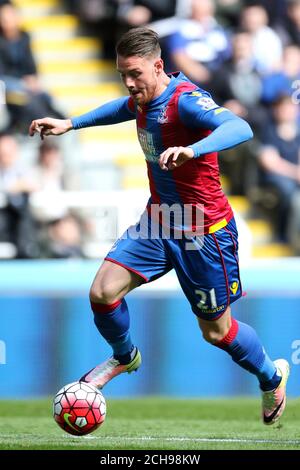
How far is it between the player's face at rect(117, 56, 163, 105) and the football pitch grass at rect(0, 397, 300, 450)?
71.9 inches

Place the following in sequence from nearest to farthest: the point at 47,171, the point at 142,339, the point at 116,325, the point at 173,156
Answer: the point at 173,156
the point at 116,325
the point at 142,339
the point at 47,171

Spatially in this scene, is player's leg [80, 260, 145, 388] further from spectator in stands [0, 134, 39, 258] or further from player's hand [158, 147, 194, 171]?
spectator in stands [0, 134, 39, 258]

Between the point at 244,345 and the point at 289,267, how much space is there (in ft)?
8.73

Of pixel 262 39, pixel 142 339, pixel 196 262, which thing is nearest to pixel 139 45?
pixel 196 262

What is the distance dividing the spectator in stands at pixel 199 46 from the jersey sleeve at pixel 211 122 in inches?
174

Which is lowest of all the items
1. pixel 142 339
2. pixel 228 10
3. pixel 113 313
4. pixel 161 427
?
pixel 161 427

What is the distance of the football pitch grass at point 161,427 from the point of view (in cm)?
572

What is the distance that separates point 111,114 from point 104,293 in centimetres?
105

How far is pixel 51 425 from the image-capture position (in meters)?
6.64

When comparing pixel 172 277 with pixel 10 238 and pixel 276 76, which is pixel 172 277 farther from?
pixel 276 76

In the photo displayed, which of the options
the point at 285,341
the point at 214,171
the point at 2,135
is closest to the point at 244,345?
the point at 214,171

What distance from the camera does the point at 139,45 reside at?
5.43 metres

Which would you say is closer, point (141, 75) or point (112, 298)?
point (141, 75)

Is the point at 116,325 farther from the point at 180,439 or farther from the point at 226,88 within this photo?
the point at 226,88
